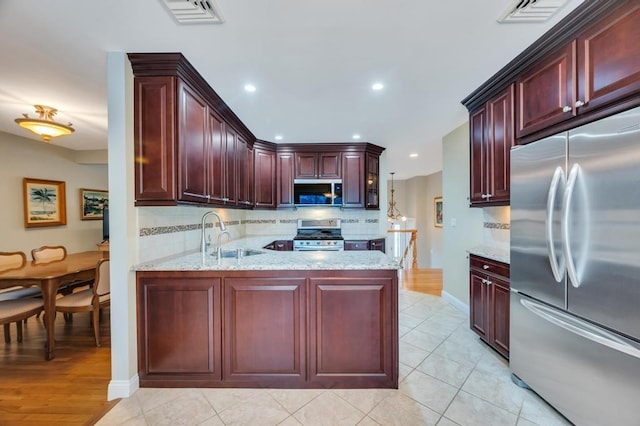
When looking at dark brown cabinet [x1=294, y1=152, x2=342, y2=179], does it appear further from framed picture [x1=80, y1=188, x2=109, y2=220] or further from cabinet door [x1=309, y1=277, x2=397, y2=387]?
framed picture [x1=80, y1=188, x2=109, y2=220]

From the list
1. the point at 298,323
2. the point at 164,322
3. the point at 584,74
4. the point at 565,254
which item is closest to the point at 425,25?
the point at 584,74

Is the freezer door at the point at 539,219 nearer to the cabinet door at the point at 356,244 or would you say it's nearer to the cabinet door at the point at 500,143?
the cabinet door at the point at 500,143

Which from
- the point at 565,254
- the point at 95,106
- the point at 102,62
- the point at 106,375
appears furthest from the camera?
the point at 95,106

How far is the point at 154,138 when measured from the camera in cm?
194

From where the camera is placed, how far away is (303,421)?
163 cm

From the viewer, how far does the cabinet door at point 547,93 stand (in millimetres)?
1645

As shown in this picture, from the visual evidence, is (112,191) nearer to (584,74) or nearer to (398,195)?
(584,74)

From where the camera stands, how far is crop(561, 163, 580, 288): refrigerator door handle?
4.81 ft

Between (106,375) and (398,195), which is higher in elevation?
(398,195)

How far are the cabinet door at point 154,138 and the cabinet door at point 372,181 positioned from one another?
315 cm

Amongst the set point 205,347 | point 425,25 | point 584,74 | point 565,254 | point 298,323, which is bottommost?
point 205,347

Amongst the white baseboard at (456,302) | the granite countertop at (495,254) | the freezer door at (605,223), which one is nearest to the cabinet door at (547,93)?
the freezer door at (605,223)

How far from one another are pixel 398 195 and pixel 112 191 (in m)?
9.37

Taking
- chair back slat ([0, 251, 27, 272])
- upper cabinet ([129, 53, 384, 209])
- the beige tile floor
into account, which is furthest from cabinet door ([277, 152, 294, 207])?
chair back slat ([0, 251, 27, 272])
